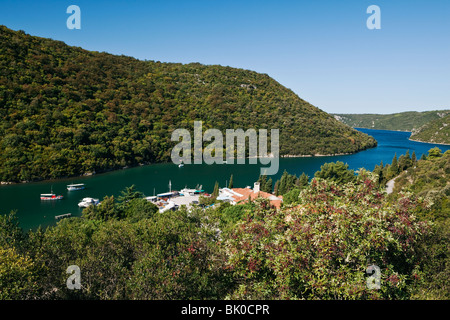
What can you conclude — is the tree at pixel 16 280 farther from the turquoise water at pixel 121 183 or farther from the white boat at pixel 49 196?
the white boat at pixel 49 196

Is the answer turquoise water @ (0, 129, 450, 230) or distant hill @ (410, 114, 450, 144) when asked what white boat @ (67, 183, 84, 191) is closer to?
turquoise water @ (0, 129, 450, 230)

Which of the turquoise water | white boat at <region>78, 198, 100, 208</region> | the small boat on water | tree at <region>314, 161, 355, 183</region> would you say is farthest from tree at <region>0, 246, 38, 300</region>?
A: the small boat on water

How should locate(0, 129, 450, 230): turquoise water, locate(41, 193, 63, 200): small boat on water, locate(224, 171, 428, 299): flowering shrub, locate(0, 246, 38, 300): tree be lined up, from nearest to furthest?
locate(224, 171, 428, 299): flowering shrub < locate(0, 246, 38, 300): tree < locate(0, 129, 450, 230): turquoise water < locate(41, 193, 63, 200): small boat on water

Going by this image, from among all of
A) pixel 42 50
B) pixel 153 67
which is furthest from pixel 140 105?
pixel 153 67

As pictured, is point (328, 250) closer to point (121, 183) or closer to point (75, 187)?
point (75, 187)

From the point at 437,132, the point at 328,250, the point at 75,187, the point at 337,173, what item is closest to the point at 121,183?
the point at 75,187

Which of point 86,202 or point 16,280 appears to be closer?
point 16,280
